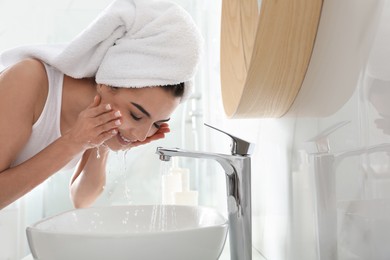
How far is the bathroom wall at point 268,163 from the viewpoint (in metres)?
0.60

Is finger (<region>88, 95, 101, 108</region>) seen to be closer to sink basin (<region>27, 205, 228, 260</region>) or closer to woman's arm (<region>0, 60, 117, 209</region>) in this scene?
woman's arm (<region>0, 60, 117, 209</region>)

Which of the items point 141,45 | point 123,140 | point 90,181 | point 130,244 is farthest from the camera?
point 90,181

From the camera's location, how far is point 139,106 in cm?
113

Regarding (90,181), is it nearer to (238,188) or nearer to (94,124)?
(94,124)

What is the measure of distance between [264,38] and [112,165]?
166 cm

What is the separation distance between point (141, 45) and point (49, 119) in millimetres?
350

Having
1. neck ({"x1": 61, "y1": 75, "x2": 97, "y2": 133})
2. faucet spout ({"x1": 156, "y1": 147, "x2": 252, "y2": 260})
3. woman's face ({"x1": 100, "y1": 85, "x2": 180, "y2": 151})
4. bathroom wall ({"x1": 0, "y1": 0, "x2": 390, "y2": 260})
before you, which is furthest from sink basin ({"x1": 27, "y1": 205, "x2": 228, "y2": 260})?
neck ({"x1": 61, "y1": 75, "x2": 97, "y2": 133})

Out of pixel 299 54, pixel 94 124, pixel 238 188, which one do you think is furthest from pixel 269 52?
pixel 94 124

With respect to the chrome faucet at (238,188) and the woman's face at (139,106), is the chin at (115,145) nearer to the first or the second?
the woman's face at (139,106)

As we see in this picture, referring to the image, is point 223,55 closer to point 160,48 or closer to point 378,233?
point 160,48

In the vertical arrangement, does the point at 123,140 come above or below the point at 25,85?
below

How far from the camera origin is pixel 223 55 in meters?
1.20

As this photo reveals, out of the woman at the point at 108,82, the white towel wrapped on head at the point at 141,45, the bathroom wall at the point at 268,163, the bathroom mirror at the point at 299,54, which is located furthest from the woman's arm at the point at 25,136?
the bathroom mirror at the point at 299,54

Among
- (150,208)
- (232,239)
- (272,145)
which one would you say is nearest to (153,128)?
(150,208)
